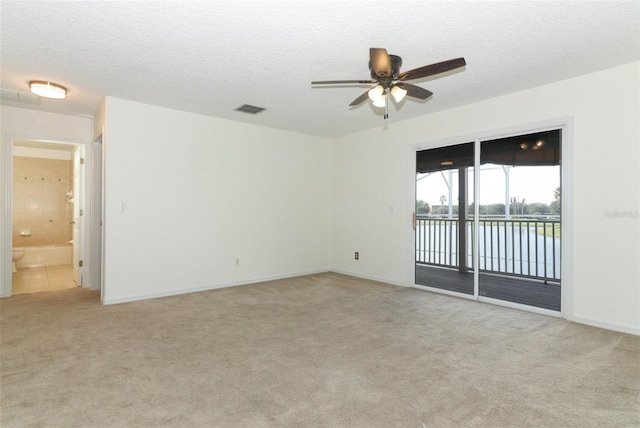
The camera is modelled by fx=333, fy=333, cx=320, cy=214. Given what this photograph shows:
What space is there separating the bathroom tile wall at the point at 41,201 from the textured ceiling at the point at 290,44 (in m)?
4.25

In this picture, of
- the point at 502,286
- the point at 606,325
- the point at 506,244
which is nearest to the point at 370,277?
the point at 502,286

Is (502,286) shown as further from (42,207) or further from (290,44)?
(42,207)

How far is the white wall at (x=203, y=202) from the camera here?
13.9 ft

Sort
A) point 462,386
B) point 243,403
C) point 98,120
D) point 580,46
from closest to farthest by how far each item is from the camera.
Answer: point 243,403, point 462,386, point 580,46, point 98,120

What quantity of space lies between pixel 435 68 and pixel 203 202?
3.65 m

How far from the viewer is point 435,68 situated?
2.57 m

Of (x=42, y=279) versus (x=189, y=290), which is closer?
(x=189, y=290)

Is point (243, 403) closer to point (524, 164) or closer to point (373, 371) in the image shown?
point (373, 371)

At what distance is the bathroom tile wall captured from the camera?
7012mm

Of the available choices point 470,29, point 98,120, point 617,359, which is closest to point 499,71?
point 470,29

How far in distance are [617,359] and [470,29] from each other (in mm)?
2821

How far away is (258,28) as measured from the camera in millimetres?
2549

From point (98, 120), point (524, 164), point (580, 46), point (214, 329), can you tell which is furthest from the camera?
point (98, 120)

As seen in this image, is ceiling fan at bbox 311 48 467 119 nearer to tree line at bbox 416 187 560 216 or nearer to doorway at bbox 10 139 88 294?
tree line at bbox 416 187 560 216
